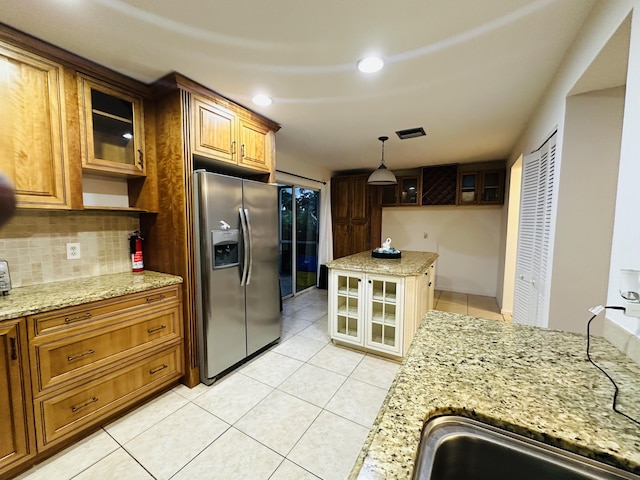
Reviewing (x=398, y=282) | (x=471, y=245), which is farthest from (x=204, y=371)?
(x=471, y=245)

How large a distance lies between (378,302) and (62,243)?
102 inches

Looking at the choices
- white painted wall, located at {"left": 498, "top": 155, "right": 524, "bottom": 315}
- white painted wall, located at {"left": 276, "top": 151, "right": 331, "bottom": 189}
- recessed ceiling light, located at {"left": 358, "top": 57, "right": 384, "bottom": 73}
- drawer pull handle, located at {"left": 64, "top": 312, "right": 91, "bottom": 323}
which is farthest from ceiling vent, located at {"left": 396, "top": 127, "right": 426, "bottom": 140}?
drawer pull handle, located at {"left": 64, "top": 312, "right": 91, "bottom": 323}

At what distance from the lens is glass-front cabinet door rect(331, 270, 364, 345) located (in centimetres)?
274

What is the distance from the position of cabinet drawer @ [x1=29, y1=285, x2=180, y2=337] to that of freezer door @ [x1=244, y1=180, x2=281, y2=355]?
0.71m

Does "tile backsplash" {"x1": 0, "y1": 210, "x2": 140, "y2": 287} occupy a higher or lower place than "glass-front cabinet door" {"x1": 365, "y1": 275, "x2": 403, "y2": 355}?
higher

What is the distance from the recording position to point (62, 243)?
193 centimetres

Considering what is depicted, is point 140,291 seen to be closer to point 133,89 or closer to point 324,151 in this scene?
point 133,89

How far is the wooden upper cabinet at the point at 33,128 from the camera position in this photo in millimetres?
1500

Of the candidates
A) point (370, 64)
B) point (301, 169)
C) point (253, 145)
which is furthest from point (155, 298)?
point (301, 169)

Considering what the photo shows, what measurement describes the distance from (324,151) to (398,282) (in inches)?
94.1

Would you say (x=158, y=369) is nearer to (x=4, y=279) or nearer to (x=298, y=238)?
(x=4, y=279)

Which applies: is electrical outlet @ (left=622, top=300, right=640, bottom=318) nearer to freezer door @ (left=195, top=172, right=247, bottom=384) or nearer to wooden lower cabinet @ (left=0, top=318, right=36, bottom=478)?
freezer door @ (left=195, top=172, right=247, bottom=384)

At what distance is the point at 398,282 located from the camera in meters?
2.49

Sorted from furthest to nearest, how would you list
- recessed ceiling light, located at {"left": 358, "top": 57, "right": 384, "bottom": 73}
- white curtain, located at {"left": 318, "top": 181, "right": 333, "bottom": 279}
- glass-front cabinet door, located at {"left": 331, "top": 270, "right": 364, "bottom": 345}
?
white curtain, located at {"left": 318, "top": 181, "right": 333, "bottom": 279} → glass-front cabinet door, located at {"left": 331, "top": 270, "right": 364, "bottom": 345} → recessed ceiling light, located at {"left": 358, "top": 57, "right": 384, "bottom": 73}
